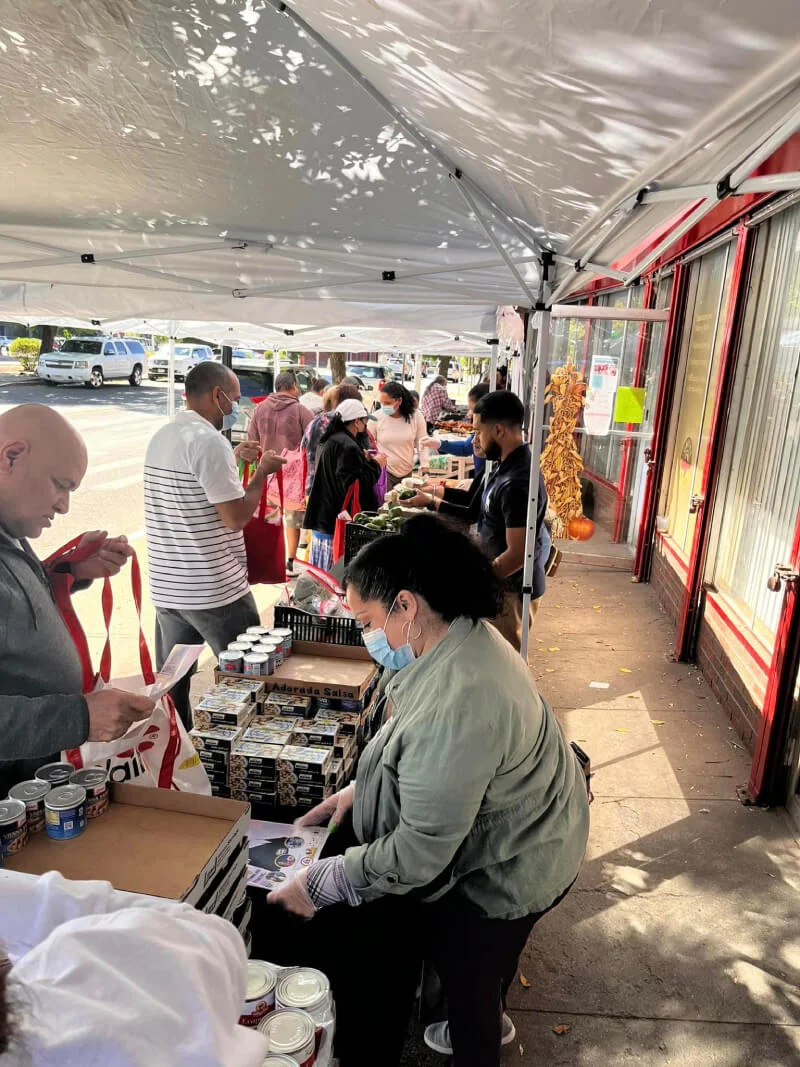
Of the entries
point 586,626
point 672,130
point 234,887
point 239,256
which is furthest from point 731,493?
point 234,887

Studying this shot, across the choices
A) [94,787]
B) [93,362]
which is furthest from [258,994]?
[93,362]

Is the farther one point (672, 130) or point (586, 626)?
point (586, 626)

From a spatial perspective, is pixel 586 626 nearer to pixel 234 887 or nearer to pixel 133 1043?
pixel 234 887

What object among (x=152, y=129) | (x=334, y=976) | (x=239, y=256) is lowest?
(x=334, y=976)

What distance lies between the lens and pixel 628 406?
23.1ft

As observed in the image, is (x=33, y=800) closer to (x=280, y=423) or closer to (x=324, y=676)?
(x=324, y=676)

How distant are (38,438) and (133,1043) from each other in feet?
5.27

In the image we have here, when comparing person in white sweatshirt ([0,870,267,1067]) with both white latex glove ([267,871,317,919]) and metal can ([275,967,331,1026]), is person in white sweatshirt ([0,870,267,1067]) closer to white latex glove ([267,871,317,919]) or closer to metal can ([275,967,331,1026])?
metal can ([275,967,331,1026])

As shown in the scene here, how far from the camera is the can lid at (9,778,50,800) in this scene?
1.80 m

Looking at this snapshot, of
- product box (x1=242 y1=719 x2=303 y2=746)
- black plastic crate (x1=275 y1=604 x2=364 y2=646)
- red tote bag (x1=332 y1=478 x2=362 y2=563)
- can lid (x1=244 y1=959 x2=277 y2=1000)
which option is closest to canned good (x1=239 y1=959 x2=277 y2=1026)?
can lid (x1=244 y1=959 x2=277 y2=1000)

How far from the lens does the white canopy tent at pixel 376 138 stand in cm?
139

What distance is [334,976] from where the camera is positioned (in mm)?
2018

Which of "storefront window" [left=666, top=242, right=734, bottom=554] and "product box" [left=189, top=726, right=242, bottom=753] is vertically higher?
"storefront window" [left=666, top=242, right=734, bottom=554]

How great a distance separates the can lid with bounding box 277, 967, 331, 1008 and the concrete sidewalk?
3.99 feet
